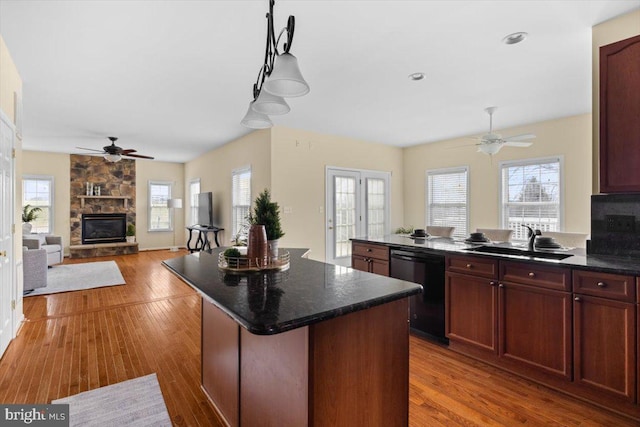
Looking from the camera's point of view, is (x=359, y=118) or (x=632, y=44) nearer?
(x=632, y=44)

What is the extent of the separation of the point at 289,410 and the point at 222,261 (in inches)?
36.6

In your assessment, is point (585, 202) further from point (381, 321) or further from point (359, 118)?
point (381, 321)

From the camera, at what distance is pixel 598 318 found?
207 centimetres

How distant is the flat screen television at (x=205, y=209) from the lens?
25.1 ft

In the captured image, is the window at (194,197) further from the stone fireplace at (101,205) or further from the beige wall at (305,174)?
the beige wall at (305,174)

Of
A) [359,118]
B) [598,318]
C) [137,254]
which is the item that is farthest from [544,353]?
[137,254]

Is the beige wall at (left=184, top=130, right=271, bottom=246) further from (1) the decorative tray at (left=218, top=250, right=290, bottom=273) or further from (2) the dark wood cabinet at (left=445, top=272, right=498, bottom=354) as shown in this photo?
(1) the decorative tray at (left=218, top=250, right=290, bottom=273)

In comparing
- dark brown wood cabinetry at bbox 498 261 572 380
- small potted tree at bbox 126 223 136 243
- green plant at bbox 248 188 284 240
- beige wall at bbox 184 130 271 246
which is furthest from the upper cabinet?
small potted tree at bbox 126 223 136 243

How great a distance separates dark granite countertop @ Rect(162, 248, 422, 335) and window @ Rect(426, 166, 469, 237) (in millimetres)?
5157

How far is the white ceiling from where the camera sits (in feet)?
7.60

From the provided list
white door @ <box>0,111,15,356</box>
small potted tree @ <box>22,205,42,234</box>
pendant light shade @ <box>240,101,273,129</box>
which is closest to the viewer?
pendant light shade @ <box>240,101,273,129</box>

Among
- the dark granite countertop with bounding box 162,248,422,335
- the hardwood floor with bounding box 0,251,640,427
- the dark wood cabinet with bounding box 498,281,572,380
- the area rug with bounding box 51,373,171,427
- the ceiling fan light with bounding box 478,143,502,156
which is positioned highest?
the ceiling fan light with bounding box 478,143,502,156

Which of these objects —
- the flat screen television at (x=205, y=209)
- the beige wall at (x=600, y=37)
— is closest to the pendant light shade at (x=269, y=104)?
the beige wall at (x=600, y=37)

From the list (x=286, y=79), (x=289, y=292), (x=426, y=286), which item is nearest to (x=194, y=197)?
(x=426, y=286)
